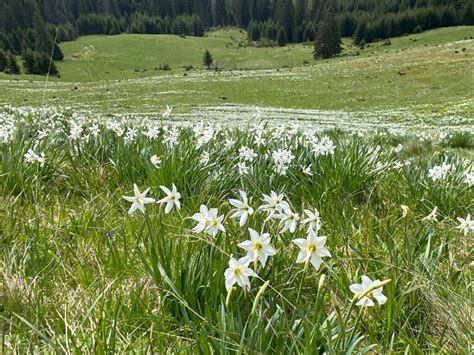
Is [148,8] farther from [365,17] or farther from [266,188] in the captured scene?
[266,188]

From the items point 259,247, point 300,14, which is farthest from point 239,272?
point 300,14

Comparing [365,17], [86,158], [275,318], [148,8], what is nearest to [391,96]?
[86,158]

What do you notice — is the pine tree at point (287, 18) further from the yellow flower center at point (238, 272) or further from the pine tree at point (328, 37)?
the yellow flower center at point (238, 272)

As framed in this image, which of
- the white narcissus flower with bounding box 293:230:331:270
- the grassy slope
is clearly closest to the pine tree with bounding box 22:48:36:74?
the grassy slope

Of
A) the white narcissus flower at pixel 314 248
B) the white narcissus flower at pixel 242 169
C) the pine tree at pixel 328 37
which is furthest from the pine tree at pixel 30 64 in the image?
the white narcissus flower at pixel 314 248

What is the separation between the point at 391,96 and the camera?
35812 millimetres

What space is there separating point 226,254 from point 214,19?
19559cm

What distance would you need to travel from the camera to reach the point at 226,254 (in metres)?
1.89

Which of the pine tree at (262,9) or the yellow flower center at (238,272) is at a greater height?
the pine tree at (262,9)

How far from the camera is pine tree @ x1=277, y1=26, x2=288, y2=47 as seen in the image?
119 meters

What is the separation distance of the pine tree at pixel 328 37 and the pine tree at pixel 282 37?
33.6 m

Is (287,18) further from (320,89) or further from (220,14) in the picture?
(320,89)

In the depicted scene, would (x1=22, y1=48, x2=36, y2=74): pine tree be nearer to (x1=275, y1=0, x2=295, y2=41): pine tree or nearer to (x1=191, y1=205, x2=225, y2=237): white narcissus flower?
(x1=275, y1=0, x2=295, y2=41): pine tree

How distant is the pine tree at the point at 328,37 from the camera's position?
84375mm
